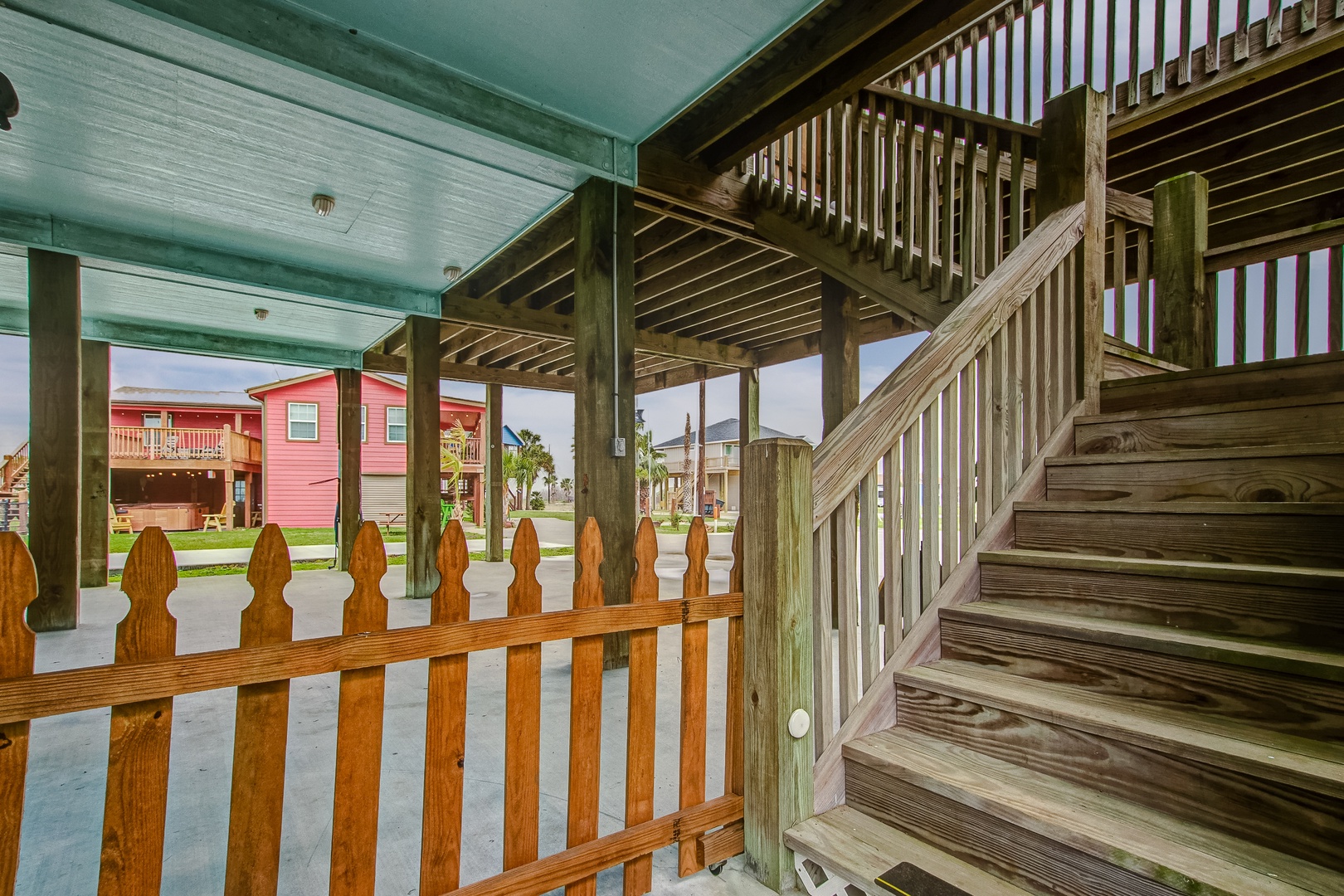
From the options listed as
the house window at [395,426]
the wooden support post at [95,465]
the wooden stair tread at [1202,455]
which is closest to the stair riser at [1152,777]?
the wooden stair tread at [1202,455]

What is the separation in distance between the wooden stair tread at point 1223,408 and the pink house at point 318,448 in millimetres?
15524

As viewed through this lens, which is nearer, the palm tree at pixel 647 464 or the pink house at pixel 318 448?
the pink house at pixel 318 448

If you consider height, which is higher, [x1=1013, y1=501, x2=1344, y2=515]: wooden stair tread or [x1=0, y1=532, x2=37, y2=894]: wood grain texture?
[x1=1013, y1=501, x2=1344, y2=515]: wooden stair tread

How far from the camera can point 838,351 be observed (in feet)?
14.6

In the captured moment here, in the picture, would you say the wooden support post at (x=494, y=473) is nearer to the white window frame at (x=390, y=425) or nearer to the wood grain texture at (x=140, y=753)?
the wood grain texture at (x=140, y=753)

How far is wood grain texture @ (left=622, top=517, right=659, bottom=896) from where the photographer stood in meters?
1.41

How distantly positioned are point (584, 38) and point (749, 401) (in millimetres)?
6097

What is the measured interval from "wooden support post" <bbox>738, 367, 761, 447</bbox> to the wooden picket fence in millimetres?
6738

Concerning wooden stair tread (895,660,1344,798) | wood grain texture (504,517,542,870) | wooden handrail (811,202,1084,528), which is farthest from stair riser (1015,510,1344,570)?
wood grain texture (504,517,542,870)

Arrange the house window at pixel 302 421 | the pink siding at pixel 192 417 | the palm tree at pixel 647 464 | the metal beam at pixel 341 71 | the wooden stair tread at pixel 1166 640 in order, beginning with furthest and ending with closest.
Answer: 1. the palm tree at pixel 647 464
2. the pink siding at pixel 192 417
3. the house window at pixel 302 421
4. the metal beam at pixel 341 71
5. the wooden stair tread at pixel 1166 640

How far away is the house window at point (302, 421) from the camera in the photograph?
15.1 metres

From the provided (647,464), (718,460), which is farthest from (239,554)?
(718,460)

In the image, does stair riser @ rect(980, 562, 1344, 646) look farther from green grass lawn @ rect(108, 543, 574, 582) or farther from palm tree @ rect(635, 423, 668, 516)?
palm tree @ rect(635, 423, 668, 516)

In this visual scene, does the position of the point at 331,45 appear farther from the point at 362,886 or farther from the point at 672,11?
the point at 362,886
